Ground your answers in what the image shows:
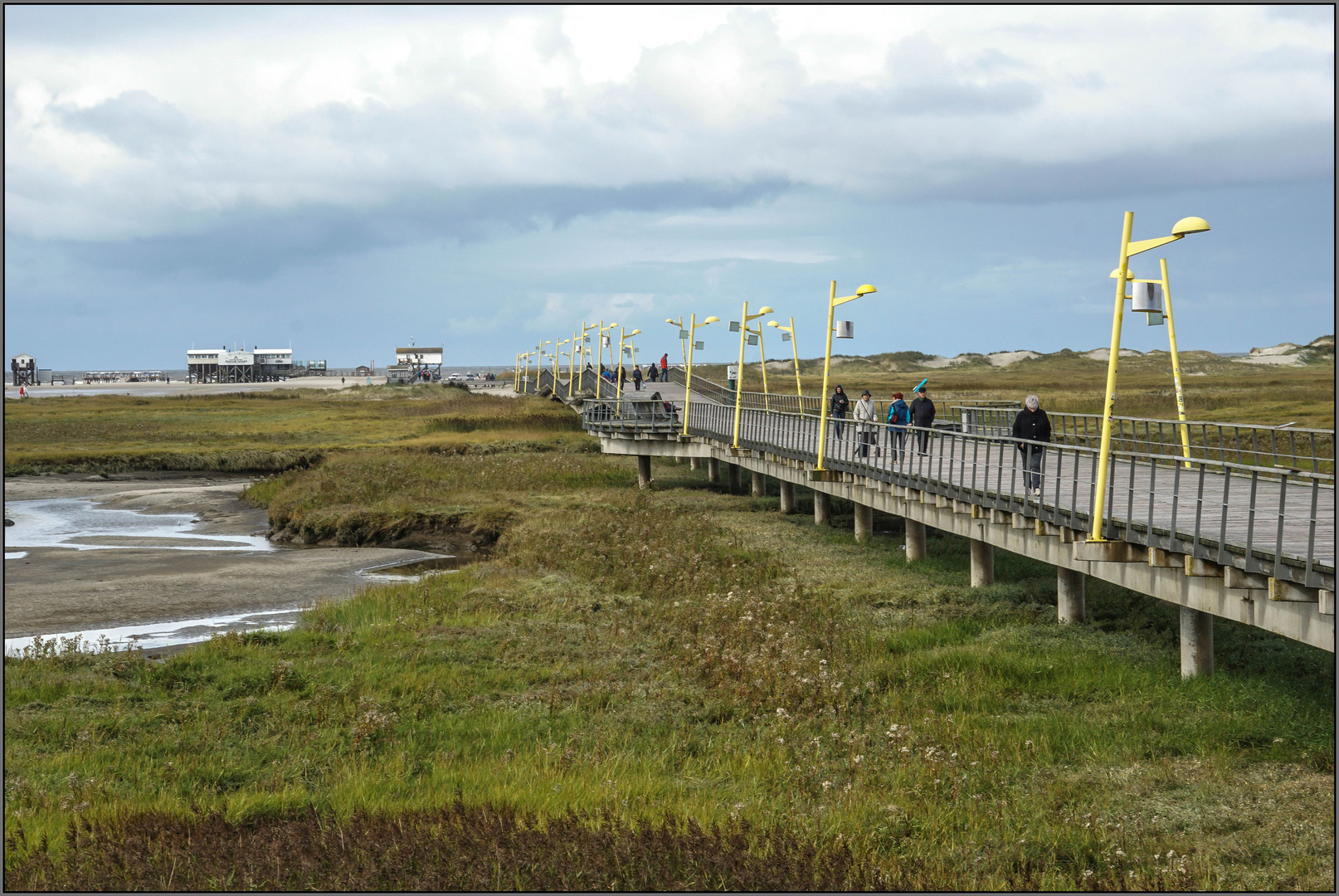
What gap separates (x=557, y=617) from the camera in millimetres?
19391

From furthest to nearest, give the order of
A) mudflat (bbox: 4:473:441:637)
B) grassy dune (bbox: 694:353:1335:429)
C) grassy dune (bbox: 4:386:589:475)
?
grassy dune (bbox: 694:353:1335:429) < grassy dune (bbox: 4:386:589:475) < mudflat (bbox: 4:473:441:637)

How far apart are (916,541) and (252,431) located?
53.2 meters

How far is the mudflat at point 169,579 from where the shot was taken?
2233 centimetres

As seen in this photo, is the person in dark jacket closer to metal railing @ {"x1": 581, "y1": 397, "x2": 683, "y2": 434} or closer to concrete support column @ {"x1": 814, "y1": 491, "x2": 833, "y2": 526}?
concrete support column @ {"x1": 814, "y1": 491, "x2": 833, "y2": 526}

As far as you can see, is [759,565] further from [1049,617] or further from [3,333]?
[3,333]

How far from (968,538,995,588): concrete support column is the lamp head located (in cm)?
849

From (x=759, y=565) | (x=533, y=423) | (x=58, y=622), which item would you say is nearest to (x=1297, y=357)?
(x=533, y=423)

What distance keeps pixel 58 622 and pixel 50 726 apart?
9.68m

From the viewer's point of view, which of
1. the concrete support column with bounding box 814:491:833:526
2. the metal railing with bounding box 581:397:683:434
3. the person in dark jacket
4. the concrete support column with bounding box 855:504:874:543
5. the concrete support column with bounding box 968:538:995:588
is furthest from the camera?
the metal railing with bounding box 581:397:683:434

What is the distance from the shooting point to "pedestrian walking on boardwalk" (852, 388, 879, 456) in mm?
25592

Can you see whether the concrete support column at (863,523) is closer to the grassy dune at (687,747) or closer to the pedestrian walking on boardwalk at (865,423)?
the pedestrian walking on boardwalk at (865,423)

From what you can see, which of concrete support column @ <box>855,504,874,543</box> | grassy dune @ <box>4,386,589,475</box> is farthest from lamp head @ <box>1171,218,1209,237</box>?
grassy dune @ <box>4,386,589,475</box>

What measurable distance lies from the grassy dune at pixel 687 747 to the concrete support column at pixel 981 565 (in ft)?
1.59

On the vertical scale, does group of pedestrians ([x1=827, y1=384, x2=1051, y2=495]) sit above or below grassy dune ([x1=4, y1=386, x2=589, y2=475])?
above
